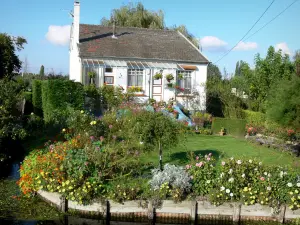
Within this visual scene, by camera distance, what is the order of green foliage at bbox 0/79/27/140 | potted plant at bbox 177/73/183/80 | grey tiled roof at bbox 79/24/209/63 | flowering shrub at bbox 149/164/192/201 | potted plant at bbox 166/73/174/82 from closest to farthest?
flowering shrub at bbox 149/164/192/201 < green foliage at bbox 0/79/27/140 < grey tiled roof at bbox 79/24/209/63 < potted plant at bbox 166/73/174/82 < potted plant at bbox 177/73/183/80

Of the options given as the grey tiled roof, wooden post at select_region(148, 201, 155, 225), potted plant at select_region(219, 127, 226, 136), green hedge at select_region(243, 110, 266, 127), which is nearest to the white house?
the grey tiled roof

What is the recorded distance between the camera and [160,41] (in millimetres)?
29234

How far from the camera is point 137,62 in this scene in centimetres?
2630

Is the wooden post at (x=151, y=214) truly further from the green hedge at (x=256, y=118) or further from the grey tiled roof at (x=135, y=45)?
the grey tiled roof at (x=135, y=45)

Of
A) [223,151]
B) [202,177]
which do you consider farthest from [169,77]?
[202,177]

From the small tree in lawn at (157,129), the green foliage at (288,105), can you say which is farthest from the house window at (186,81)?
the small tree in lawn at (157,129)

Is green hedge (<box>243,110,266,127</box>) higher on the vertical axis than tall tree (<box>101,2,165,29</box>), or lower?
lower

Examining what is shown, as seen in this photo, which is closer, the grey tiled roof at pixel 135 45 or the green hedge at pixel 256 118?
the green hedge at pixel 256 118

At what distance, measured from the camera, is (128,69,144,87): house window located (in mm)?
26203

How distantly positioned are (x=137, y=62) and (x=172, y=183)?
17283 mm

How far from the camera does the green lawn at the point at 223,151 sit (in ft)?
46.2

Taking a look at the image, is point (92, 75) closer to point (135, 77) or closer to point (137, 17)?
point (135, 77)

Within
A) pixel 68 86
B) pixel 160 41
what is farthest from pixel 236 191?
pixel 160 41

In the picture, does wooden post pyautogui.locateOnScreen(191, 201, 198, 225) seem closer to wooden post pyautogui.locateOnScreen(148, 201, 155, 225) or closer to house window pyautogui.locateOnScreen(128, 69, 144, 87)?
wooden post pyautogui.locateOnScreen(148, 201, 155, 225)
